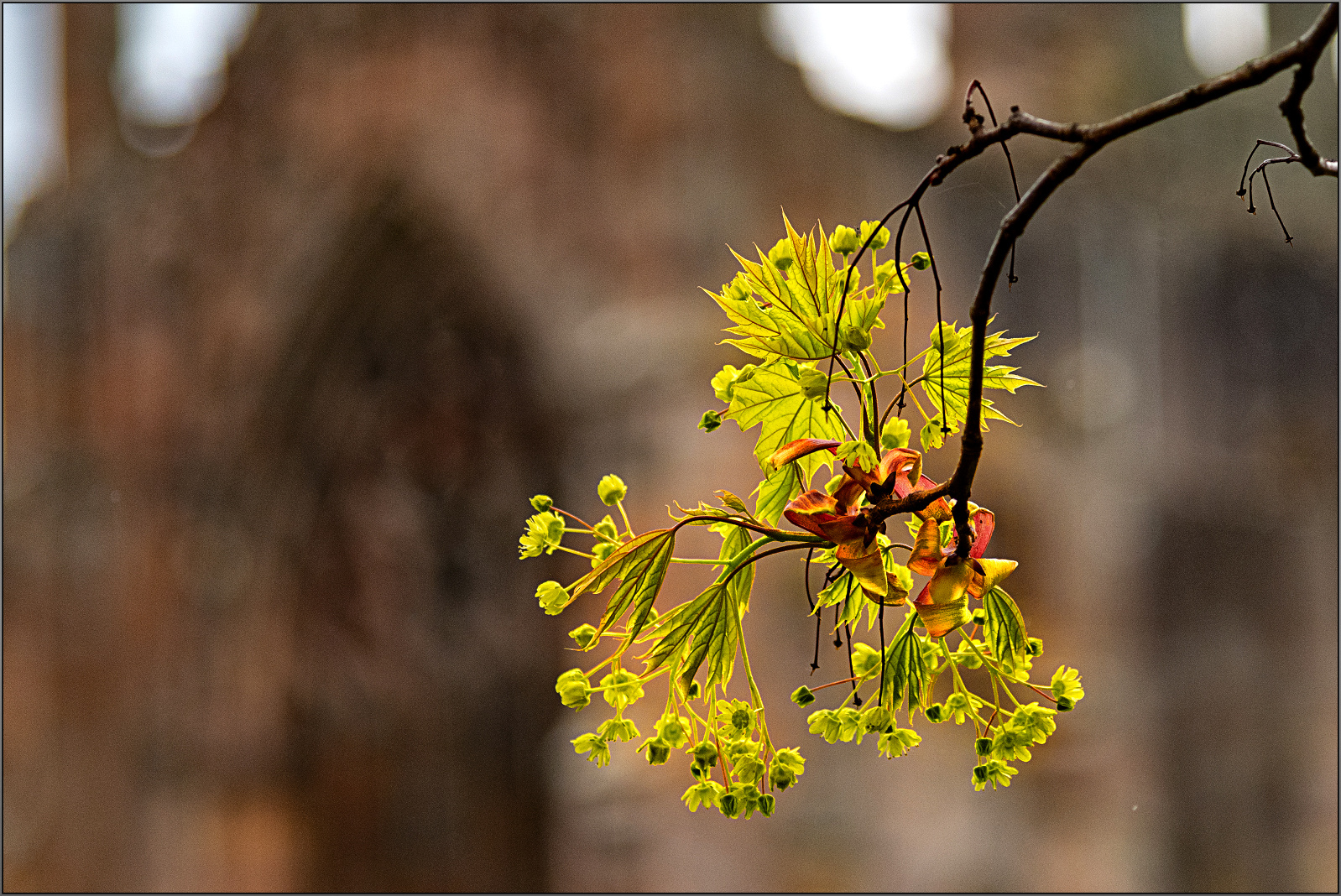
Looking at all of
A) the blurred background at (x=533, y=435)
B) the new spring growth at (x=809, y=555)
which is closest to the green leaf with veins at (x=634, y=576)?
the new spring growth at (x=809, y=555)

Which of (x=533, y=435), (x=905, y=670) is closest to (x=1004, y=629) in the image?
(x=905, y=670)

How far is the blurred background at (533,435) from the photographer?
5.59 feet

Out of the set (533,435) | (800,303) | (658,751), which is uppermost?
(533,435)

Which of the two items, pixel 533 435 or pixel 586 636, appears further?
pixel 533 435

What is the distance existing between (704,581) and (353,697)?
1073mm

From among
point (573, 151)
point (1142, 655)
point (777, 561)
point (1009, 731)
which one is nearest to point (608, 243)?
point (573, 151)

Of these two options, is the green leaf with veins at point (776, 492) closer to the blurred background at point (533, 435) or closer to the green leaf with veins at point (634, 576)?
the green leaf with veins at point (634, 576)

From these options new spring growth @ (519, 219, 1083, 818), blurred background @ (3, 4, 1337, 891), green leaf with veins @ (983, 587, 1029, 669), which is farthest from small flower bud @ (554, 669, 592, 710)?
blurred background @ (3, 4, 1337, 891)

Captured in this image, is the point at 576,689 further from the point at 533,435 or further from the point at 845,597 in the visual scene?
the point at 533,435

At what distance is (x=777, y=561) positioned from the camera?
1.50 m

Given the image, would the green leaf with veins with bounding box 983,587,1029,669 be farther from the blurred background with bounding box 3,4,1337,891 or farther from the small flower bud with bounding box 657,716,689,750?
the blurred background with bounding box 3,4,1337,891

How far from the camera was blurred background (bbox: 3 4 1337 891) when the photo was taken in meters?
1.70

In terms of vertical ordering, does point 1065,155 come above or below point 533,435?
below

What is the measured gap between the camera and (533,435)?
2.11 m
